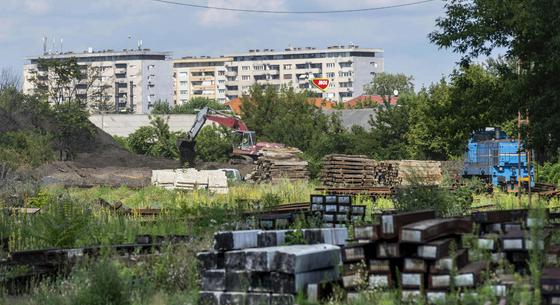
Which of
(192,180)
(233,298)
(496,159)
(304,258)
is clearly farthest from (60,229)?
(496,159)

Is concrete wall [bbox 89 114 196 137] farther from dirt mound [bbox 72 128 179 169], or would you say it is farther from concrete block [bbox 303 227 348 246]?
concrete block [bbox 303 227 348 246]

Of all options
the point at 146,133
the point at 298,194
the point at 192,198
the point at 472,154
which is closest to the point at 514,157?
the point at 472,154

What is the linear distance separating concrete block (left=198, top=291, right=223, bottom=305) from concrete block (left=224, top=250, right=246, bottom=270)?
335 mm

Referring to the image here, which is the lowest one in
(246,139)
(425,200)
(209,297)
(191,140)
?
(209,297)

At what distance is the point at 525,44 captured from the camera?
2742 centimetres

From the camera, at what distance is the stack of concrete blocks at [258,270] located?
1212 cm

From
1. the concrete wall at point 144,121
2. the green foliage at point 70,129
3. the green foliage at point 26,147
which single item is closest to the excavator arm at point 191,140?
the green foliage at point 26,147

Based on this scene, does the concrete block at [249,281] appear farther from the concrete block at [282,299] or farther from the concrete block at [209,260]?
the concrete block at [209,260]

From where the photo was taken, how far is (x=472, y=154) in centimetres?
4706

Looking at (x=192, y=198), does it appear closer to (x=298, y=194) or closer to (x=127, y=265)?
(x=298, y=194)

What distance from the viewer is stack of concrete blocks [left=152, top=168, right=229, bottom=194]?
41750 mm

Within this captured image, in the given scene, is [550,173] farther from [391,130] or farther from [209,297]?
[209,297]

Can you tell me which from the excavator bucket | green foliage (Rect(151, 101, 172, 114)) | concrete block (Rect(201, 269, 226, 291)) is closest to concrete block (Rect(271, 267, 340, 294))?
concrete block (Rect(201, 269, 226, 291))

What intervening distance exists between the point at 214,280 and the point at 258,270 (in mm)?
632
